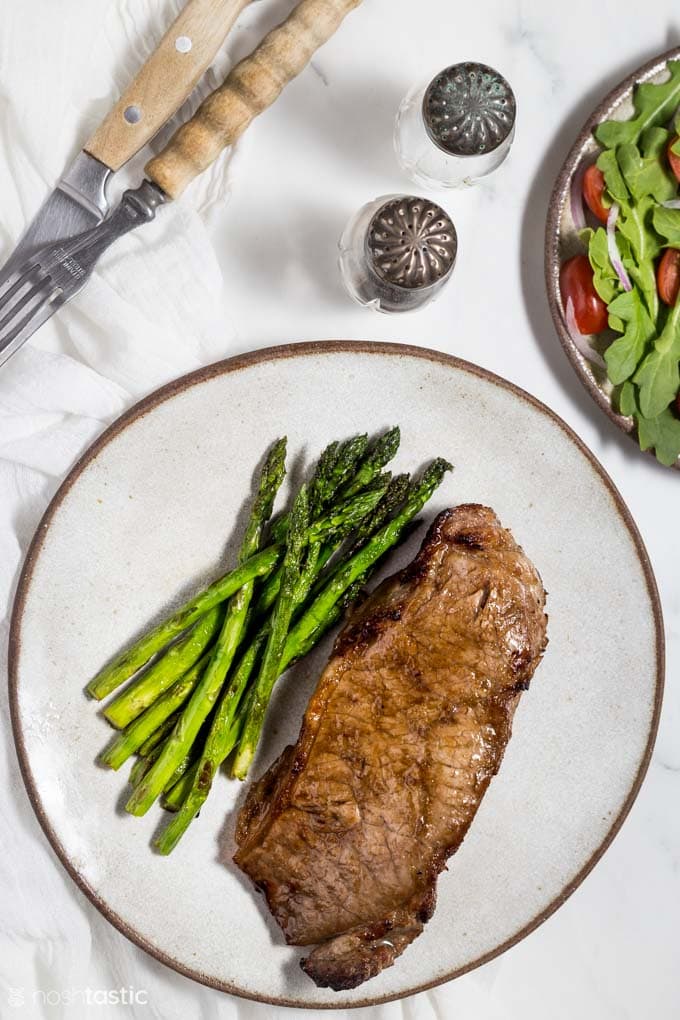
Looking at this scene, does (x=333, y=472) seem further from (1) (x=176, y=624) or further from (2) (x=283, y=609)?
(1) (x=176, y=624)

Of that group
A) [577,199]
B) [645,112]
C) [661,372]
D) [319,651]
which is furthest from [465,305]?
[319,651]

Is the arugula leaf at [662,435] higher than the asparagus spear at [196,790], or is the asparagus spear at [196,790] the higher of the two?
the arugula leaf at [662,435]

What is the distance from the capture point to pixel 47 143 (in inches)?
153

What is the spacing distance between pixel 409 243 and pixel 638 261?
119cm

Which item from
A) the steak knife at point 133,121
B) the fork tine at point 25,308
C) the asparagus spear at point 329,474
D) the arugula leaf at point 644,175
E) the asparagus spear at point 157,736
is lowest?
the asparagus spear at point 157,736

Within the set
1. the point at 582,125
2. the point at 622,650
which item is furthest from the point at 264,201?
the point at 622,650

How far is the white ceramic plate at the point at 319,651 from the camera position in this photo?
386 cm

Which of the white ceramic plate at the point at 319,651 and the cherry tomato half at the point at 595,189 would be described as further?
the cherry tomato half at the point at 595,189

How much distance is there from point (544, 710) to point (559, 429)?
4.08 feet

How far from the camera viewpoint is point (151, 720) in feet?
12.7

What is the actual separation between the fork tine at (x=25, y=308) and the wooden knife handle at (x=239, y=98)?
61cm

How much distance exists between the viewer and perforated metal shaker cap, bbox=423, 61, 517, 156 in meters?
3.69

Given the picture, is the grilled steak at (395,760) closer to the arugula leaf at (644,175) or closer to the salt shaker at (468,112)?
the salt shaker at (468,112)

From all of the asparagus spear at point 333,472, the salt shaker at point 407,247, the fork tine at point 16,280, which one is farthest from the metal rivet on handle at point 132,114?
the asparagus spear at point 333,472
